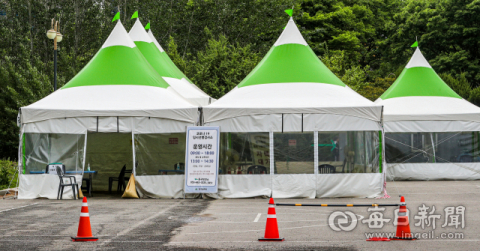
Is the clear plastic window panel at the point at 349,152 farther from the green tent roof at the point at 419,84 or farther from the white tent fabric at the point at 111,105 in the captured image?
the green tent roof at the point at 419,84

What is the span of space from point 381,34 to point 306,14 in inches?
377

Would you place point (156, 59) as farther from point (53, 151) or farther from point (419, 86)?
point (419, 86)

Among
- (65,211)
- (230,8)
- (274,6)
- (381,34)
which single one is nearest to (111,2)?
(230,8)

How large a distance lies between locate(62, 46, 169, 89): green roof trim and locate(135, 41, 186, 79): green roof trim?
5114 mm

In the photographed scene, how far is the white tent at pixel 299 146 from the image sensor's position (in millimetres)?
16516

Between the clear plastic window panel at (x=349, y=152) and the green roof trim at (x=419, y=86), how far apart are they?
8.81m

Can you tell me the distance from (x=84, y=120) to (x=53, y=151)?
140cm

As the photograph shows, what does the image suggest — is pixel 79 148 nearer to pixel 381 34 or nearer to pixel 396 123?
pixel 396 123

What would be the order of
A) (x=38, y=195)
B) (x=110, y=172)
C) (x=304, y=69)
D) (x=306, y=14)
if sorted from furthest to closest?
(x=306, y=14), (x=110, y=172), (x=304, y=69), (x=38, y=195)

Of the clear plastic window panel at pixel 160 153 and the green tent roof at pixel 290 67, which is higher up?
the green tent roof at pixel 290 67

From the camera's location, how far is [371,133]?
16.9m


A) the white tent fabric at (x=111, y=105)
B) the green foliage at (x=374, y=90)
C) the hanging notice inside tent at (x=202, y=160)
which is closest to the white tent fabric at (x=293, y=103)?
the hanging notice inside tent at (x=202, y=160)

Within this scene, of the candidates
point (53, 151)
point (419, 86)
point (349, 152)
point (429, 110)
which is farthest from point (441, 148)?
point (53, 151)

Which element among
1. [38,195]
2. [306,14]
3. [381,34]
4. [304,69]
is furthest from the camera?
[381,34]
